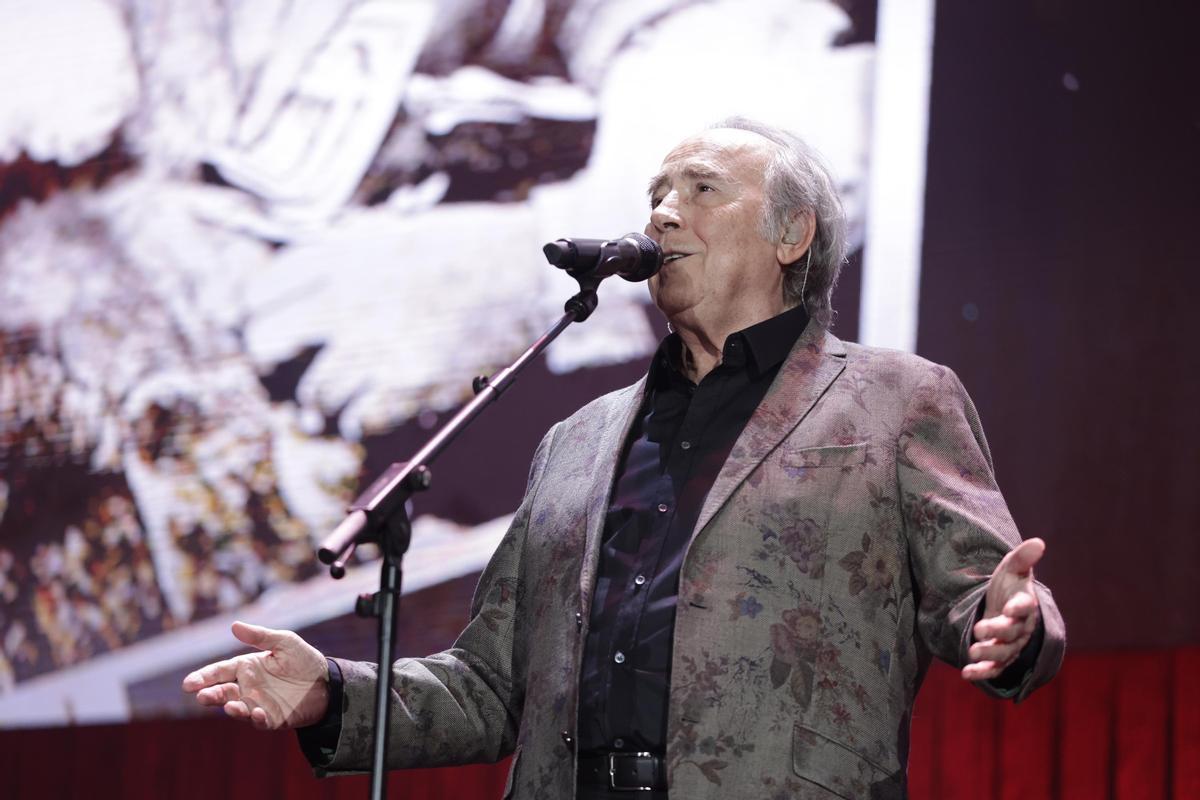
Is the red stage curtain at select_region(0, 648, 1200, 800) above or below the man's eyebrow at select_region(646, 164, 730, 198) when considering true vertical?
below

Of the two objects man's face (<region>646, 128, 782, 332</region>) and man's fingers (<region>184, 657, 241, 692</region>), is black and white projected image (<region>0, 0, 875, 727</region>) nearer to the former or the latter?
man's face (<region>646, 128, 782, 332</region>)

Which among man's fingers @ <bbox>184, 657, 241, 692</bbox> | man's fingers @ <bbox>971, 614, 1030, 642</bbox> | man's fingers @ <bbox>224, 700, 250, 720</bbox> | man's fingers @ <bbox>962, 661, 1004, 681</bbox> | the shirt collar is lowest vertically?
man's fingers @ <bbox>224, 700, 250, 720</bbox>

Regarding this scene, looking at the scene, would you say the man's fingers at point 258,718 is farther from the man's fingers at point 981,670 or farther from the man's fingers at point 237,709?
the man's fingers at point 981,670

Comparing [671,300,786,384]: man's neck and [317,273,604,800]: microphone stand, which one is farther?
[671,300,786,384]: man's neck

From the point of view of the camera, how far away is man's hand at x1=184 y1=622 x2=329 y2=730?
1.61m

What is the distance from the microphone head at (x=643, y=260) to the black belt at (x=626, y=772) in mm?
604

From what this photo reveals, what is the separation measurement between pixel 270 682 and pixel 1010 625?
875mm

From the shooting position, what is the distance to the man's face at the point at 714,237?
2002 millimetres

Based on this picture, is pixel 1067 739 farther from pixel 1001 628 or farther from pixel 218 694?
pixel 218 694

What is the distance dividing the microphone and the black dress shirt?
0.18 m

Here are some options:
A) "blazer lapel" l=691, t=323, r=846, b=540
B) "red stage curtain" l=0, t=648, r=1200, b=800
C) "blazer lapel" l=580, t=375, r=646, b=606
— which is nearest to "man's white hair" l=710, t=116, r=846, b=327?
"blazer lapel" l=691, t=323, r=846, b=540

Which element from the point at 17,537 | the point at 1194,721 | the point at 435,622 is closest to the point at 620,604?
the point at 435,622

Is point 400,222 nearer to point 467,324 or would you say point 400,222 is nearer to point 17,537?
point 467,324

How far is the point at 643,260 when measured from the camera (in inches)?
72.5
